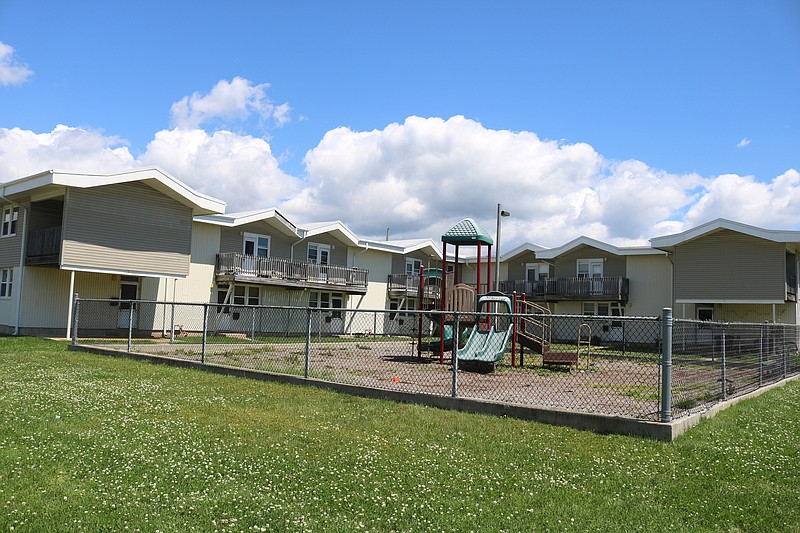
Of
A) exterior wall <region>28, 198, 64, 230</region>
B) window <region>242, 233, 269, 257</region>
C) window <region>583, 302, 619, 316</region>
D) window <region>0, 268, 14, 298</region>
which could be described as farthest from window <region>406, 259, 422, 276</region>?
window <region>0, 268, 14, 298</region>

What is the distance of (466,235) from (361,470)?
12.7m

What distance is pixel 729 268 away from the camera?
29.8m

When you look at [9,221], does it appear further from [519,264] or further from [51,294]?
[519,264]

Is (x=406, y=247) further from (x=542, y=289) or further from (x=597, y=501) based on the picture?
(x=597, y=501)

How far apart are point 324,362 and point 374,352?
4.45m

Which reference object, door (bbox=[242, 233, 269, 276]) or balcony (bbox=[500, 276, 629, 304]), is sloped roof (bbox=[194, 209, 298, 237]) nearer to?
door (bbox=[242, 233, 269, 276])

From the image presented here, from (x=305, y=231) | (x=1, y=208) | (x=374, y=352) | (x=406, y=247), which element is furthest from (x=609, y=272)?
(x=1, y=208)

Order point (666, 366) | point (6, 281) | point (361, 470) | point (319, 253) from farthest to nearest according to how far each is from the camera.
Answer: point (319, 253) → point (6, 281) → point (666, 366) → point (361, 470)

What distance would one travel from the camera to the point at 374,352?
66.3 feet

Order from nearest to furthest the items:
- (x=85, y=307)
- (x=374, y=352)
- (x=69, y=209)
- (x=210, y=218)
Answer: (x=374, y=352), (x=69, y=209), (x=85, y=307), (x=210, y=218)

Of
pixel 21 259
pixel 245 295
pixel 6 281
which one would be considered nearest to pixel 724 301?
pixel 245 295

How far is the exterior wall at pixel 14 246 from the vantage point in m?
25.1

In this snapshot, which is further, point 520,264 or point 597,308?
point 520,264

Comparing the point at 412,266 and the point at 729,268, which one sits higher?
the point at 412,266
